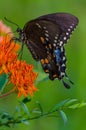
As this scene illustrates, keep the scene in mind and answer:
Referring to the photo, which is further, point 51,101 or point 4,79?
point 51,101

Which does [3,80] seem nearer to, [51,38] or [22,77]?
[22,77]

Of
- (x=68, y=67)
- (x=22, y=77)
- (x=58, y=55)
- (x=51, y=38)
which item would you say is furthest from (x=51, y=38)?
(x=68, y=67)

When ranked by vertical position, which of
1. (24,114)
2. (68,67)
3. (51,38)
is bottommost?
(68,67)

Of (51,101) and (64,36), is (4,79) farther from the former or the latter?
(51,101)

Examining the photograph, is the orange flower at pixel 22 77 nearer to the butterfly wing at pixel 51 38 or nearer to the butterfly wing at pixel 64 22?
the butterfly wing at pixel 51 38

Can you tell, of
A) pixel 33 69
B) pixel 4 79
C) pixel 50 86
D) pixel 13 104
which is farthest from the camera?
pixel 50 86

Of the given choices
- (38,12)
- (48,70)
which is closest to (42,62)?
(48,70)

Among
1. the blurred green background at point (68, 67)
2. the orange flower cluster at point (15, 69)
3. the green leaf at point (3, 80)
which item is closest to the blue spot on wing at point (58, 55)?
the orange flower cluster at point (15, 69)
